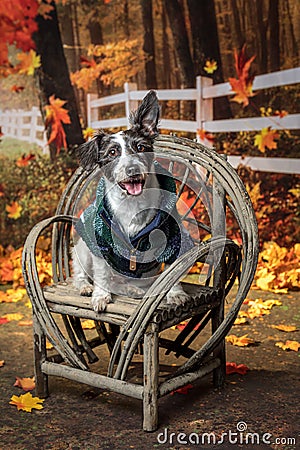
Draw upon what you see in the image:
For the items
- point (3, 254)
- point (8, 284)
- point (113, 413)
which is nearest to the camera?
point (113, 413)

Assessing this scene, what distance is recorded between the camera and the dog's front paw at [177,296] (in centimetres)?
226

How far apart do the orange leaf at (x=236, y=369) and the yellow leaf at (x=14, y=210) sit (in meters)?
2.68

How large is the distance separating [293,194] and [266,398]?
2.38 meters

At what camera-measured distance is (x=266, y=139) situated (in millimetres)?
4578

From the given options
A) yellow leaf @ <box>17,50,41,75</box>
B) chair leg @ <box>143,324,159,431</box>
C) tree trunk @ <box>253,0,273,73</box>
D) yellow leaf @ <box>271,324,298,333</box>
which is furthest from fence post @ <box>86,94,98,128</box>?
chair leg @ <box>143,324,159,431</box>

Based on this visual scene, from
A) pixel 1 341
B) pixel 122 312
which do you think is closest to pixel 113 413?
pixel 122 312

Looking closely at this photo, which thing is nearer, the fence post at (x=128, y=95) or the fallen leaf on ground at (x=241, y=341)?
the fallen leaf on ground at (x=241, y=341)

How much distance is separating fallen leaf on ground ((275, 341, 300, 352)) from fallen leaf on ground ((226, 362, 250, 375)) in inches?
12.8

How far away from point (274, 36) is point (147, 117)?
2.68 metres

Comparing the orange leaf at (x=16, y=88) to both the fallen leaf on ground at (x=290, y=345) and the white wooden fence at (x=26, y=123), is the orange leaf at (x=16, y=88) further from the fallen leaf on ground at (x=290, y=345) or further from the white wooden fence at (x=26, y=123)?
the fallen leaf on ground at (x=290, y=345)

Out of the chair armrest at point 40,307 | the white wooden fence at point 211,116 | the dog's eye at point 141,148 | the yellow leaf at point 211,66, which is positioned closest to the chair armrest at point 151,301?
the chair armrest at point 40,307

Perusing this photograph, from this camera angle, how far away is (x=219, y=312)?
253 centimetres

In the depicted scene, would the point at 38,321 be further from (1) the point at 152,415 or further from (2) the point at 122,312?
(1) the point at 152,415

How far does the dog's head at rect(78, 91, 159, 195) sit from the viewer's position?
2.18 metres
